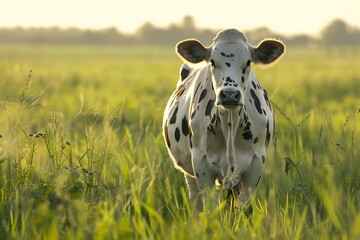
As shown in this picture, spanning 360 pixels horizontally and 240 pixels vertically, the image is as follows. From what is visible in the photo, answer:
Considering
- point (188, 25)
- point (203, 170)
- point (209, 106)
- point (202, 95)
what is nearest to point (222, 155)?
point (203, 170)

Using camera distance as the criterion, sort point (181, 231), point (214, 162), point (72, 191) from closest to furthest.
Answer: point (181, 231), point (72, 191), point (214, 162)

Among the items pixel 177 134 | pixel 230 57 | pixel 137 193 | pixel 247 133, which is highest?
pixel 230 57

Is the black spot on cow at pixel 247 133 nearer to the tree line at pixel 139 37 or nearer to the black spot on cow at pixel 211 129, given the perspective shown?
the black spot on cow at pixel 211 129

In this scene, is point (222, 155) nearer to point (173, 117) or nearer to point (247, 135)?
point (247, 135)

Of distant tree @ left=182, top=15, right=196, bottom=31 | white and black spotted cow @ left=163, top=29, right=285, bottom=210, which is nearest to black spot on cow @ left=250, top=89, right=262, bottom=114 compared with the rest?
white and black spotted cow @ left=163, top=29, right=285, bottom=210

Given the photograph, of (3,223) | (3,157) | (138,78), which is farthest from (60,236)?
(138,78)

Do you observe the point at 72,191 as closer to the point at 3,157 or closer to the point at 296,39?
the point at 3,157

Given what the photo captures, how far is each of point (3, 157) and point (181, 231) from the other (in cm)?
146

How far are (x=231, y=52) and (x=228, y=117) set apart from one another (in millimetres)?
395

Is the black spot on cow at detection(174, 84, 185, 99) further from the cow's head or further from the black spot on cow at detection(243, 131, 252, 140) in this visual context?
the black spot on cow at detection(243, 131, 252, 140)

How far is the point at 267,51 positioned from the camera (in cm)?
438

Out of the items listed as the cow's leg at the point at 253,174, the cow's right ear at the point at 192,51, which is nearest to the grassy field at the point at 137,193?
the cow's leg at the point at 253,174

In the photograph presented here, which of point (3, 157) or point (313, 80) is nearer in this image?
point (3, 157)

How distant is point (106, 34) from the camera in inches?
4151
